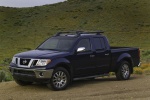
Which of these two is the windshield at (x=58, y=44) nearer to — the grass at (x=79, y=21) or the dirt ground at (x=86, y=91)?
the dirt ground at (x=86, y=91)

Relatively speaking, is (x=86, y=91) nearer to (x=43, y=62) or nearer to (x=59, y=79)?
(x=59, y=79)

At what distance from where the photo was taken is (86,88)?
12.8m

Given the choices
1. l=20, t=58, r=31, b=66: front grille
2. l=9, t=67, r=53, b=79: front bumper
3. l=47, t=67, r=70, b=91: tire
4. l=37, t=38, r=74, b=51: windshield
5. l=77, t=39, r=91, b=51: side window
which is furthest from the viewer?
l=77, t=39, r=91, b=51: side window

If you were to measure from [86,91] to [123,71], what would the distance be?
325 centimetres

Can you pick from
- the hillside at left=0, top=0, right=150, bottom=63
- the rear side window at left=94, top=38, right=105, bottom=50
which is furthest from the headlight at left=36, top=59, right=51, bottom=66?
the hillside at left=0, top=0, right=150, bottom=63

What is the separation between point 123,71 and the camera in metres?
15.0

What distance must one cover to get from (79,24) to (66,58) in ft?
193

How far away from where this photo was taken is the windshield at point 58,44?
43.6ft

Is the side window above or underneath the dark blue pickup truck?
above

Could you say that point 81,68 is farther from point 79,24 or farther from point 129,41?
point 79,24

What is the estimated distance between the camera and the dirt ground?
11.1 meters

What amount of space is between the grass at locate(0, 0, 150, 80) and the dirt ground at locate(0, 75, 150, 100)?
4549 centimetres

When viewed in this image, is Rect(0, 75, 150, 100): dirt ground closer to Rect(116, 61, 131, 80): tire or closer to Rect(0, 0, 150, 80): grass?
Rect(116, 61, 131, 80): tire

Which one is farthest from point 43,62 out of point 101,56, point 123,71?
point 123,71
